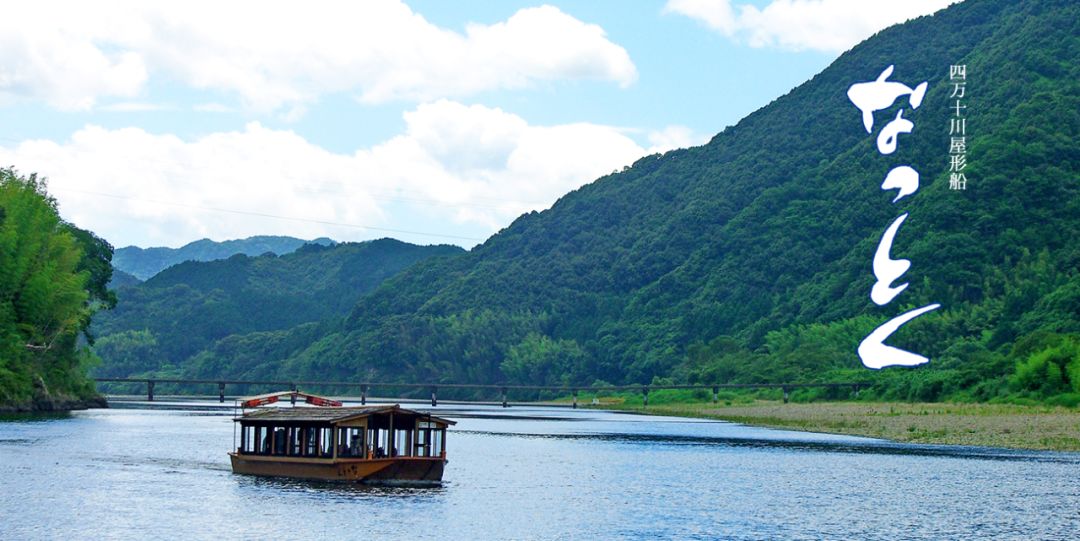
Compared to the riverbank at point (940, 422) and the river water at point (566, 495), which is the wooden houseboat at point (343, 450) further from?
the riverbank at point (940, 422)

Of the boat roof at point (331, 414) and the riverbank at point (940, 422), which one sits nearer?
the boat roof at point (331, 414)

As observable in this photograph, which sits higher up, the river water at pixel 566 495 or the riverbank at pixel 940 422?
the riverbank at pixel 940 422

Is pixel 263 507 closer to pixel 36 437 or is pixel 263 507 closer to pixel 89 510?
pixel 89 510

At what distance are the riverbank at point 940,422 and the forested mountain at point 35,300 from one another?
82.4m

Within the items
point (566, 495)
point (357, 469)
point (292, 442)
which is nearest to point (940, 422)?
point (566, 495)

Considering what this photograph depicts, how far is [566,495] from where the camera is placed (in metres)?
71.2

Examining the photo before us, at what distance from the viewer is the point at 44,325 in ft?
443

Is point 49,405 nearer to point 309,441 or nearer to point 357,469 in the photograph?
point 309,441

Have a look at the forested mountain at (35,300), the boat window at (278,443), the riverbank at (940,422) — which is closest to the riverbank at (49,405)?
the forested mountain at (35,300)

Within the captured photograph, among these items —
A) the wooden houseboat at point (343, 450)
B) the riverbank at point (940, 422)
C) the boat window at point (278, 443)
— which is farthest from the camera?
the riverbank at point (940, 422)

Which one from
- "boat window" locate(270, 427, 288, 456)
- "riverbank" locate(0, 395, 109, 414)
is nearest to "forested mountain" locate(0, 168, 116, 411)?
"riverbank" locate(0, 395, 109, 414)

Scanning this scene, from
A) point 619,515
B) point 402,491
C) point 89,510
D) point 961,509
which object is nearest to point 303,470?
point 402,491

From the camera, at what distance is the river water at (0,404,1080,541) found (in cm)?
5538

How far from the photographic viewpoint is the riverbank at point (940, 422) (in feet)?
346
